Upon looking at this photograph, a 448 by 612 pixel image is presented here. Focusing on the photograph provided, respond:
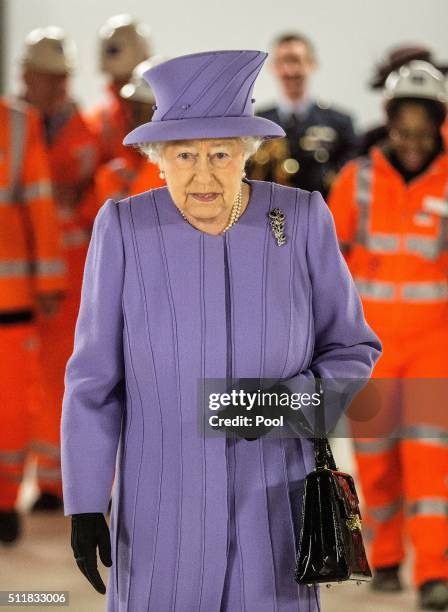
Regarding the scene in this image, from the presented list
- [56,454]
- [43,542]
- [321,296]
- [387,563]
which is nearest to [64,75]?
[56,454]

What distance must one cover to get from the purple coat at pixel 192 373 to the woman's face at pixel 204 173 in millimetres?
53

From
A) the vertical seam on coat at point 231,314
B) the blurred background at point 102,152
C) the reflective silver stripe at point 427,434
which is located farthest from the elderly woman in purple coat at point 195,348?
the reflective silver stripe at point 427,434

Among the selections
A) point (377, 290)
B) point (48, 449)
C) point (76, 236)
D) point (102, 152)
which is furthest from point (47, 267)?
point (377, 290)

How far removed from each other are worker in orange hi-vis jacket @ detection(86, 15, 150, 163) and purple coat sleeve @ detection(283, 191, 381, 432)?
254 cm

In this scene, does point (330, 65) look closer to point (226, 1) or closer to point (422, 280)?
point (226, 1)

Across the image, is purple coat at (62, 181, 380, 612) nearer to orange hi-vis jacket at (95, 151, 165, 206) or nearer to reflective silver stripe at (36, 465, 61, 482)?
orange hi-vis jacket at (95, 151, 165, 206)

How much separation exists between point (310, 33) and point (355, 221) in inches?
92.3

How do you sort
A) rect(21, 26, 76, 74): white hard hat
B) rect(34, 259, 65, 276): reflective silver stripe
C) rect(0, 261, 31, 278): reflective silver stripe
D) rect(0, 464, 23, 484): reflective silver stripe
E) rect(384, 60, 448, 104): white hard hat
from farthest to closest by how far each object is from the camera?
rect(21, 26, 76, 74): white hard hat, rect(0, 464, 23, 484): reflective silver stripe, rect(34, 259, 65, 276): reflective silver stripe, rect(0, 261, 31, 278): reflective silver stripe, rect(384, 60, 448, 104): white hard hat

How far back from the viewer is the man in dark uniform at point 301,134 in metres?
4.41

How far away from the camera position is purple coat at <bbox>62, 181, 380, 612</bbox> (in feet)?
6.95

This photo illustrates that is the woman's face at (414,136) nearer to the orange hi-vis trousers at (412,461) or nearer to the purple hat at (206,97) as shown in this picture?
the orange hi-vis trousers at (412,461)

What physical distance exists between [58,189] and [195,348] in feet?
8.78

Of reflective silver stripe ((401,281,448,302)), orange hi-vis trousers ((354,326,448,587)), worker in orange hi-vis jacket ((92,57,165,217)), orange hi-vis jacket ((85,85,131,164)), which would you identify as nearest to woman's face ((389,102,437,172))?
reflective silver stripe ((401,281,448,302))

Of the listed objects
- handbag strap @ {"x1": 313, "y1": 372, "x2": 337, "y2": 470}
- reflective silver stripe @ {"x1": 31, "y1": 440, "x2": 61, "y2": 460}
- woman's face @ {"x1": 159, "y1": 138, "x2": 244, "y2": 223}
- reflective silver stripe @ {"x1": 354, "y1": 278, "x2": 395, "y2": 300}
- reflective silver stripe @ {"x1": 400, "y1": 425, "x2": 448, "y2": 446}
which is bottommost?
reflective silver stripe @ {"x1": 31, "y1": 440, "x2": 61, "y2": 460}
